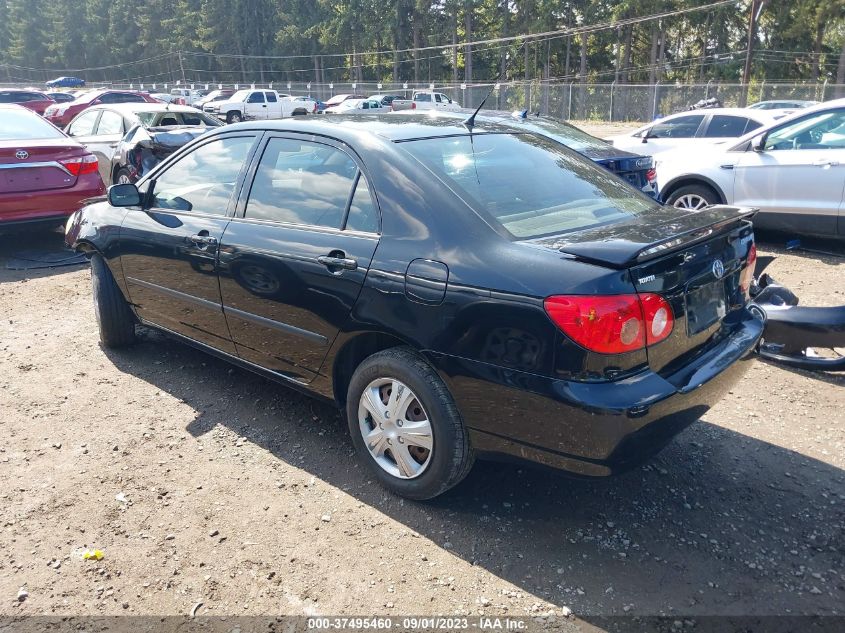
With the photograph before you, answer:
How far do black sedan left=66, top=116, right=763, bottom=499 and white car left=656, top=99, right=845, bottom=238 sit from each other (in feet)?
14.9

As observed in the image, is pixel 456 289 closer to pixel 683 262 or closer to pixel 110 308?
pixel 683 262

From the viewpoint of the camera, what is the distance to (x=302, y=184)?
11.7 feet

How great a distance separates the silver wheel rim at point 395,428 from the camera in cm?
302

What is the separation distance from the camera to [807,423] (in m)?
3.88

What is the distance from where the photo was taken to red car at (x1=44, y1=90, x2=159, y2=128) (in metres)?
19.3

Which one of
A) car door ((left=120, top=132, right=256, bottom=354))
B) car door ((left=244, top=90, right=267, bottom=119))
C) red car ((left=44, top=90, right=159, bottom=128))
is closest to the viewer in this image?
car door ((left=120, top=132, right=256, bottom=354))

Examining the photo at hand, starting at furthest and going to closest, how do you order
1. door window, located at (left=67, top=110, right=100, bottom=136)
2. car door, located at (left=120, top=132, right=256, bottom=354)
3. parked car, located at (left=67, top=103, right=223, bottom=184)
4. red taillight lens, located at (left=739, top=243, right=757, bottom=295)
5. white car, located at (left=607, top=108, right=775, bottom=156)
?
door window, located at (left=67, top=110, right=100, bottom=136) → white car, located at (left=607, top=108, right=775, bottom=156) → parked car, located at (left=67, top=103, right=223, bottom=184) → car door, located at (left=120, top=132, right=256, bottom=354) → red taillight lens, located at (left=739, top=243, right=757, bottom=295)

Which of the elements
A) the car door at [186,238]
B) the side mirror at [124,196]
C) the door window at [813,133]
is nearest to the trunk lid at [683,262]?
the car door at [186,238]

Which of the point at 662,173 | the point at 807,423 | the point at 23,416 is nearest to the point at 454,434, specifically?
the point at 807,423

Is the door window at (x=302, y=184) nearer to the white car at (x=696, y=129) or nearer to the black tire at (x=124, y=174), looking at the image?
the black tire at (x=124, y=174)

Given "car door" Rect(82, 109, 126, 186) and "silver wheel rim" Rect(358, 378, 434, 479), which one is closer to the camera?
"silver wheel rim" Rect(358, 378, 434, 479)

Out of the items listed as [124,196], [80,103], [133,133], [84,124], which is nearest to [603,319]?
[124,196]

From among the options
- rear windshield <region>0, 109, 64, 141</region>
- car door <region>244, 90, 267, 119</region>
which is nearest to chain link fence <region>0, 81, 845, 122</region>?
car door <region>244, 90, 267, 119</region>

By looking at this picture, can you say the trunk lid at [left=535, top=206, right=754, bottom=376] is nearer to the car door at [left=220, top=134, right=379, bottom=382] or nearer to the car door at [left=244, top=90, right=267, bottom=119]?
the car door at [left=220, top=134, right=379, bottom=382]
